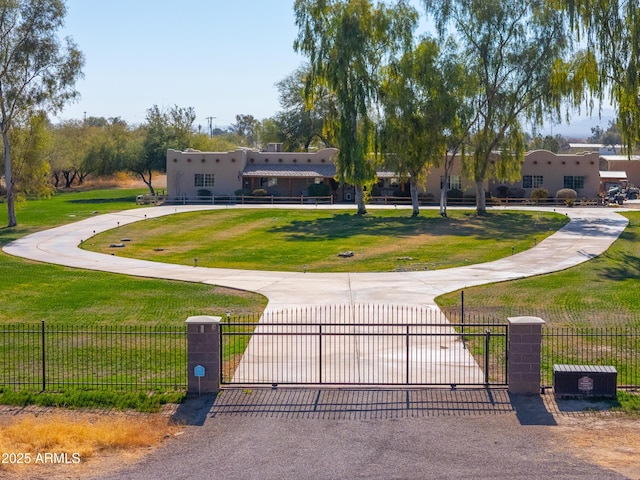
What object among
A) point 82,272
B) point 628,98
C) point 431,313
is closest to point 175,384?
point 431,313

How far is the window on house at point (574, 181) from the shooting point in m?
74.4

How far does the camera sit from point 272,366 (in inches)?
811

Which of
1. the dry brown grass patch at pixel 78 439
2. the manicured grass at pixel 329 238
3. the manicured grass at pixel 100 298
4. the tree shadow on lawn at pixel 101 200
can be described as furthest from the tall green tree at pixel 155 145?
the dry brown grass patch at pixel 78 439

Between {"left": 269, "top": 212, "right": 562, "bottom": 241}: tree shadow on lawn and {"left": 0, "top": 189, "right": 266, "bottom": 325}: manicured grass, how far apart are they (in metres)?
17.0

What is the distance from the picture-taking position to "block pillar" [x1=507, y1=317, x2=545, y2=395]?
18.7 metres

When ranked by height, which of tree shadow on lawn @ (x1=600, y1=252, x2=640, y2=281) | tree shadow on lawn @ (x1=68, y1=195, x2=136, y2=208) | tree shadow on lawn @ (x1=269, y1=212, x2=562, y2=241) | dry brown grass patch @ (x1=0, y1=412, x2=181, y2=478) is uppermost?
tree shadow on lawn @ (x1=68, y1=195, x2=136, y2=208)

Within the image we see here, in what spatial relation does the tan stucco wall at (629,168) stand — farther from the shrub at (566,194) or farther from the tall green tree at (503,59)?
the tall green tree at (503,59)

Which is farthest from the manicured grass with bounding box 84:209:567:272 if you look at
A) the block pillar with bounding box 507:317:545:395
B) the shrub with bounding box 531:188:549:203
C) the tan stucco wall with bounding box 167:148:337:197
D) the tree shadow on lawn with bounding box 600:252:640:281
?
the block pillar with bounding box 507:317:545:395

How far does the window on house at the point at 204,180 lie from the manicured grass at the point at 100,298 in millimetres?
34907

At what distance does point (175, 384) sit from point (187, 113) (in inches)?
3299

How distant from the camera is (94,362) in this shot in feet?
70.2

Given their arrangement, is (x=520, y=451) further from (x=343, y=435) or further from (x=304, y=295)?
(x=304, y=295)

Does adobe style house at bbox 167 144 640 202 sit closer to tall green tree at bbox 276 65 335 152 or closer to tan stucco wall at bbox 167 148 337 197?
tan stucco wall at bbox 167 148 337 197

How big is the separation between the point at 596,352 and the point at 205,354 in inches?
406
